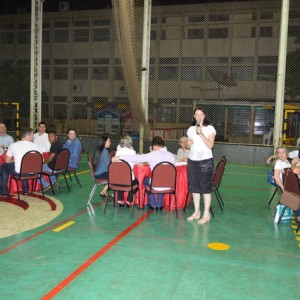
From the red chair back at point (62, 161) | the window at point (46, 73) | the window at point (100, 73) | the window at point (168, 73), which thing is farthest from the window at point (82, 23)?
the red chair back at point (62, 161)

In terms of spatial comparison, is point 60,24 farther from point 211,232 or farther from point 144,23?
point 211,232

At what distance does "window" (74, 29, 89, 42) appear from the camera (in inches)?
1205

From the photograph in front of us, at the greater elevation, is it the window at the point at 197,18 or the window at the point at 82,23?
the window at the point at 82,23

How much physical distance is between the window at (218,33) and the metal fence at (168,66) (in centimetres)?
7

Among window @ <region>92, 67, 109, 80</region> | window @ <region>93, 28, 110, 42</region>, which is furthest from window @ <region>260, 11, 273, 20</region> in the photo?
window @ <region>92, 67, 109, 80</region>

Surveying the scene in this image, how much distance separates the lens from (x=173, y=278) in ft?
11.8

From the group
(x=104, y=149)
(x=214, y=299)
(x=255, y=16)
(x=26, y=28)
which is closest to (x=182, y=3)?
(x=255, y=16)

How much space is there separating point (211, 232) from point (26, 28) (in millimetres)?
32264

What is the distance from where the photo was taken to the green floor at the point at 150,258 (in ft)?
11.0

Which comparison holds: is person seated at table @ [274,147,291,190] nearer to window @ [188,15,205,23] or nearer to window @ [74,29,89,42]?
window @ [188,15,205,23]

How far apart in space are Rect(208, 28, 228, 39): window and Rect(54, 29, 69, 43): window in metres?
11.9

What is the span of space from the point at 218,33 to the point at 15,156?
23.4 meters

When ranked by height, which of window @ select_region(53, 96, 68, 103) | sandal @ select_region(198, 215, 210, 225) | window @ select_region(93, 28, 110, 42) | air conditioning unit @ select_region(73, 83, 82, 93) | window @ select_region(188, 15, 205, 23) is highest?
window @ select_region(188, 15, 205, 23)

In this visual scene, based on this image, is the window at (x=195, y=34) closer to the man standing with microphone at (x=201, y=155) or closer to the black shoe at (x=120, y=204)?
the black shoe at (x=120, y=204)
